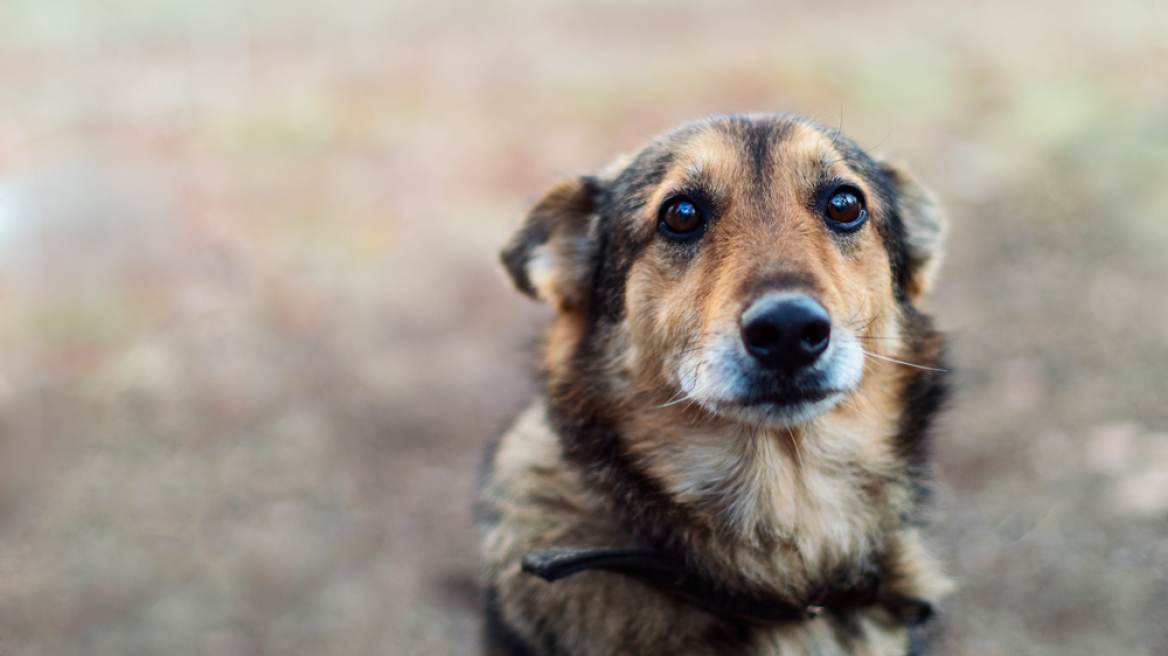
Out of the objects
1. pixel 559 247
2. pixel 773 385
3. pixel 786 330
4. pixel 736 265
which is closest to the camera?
pixel 786 330

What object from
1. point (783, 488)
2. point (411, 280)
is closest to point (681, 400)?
point (783, 488)

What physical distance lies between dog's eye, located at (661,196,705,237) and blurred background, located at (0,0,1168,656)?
94 cm

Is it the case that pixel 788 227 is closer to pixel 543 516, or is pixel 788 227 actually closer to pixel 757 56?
pixel 543 516

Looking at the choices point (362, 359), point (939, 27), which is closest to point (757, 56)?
point (939, 27)

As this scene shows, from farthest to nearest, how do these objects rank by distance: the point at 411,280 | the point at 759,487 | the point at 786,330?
1. the point at 411,280
2. the point at 759,487
3. the point at 786,330

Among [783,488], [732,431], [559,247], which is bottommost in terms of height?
[783,488]

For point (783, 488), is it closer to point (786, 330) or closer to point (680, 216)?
point (786, 330)

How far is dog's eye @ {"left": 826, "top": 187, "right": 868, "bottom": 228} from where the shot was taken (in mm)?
3158

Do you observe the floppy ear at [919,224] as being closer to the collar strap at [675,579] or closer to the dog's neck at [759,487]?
the dog's neck at [759,487]

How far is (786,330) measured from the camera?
8.33ft

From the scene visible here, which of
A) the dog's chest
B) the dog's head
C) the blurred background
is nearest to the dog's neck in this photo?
the dog's chest

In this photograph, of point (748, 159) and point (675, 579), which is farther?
point (748, 159)

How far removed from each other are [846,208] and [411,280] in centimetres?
533

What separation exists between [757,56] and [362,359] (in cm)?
628
